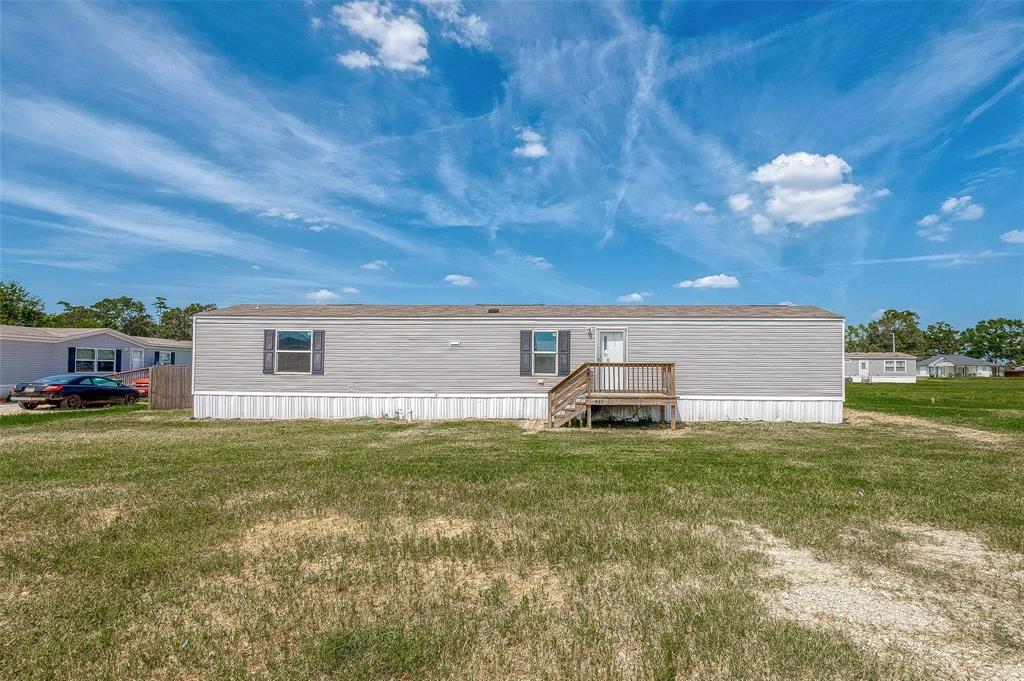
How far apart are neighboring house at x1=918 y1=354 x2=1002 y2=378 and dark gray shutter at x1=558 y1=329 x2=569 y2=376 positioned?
79.0 metres

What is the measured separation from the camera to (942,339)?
8906 centimetres

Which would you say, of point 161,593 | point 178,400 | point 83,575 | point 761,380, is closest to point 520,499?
point 161,593

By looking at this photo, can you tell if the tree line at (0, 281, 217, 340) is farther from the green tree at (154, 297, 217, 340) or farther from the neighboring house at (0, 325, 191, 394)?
the neighboring house at (0, 325, 191, 394)

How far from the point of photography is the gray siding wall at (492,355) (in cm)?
1466

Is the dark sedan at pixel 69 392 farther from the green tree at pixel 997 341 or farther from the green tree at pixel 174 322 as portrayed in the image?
the green tree at pixel 997 341

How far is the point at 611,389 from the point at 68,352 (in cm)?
2494

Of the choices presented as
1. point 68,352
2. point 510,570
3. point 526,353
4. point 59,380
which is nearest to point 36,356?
point 68,352

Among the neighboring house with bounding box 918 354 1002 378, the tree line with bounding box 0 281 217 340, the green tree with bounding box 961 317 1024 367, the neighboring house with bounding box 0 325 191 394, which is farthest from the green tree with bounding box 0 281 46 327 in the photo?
the green tree with bounding box 961 317 1024 367

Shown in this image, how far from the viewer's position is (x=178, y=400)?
18531 millimetres

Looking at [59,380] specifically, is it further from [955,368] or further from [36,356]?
[955,368]

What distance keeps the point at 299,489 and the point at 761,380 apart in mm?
12644

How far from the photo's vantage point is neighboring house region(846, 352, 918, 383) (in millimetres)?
48406

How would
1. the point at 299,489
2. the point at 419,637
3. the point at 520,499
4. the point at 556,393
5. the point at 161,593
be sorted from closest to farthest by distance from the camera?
the point at 419,637 → the point at 161,593 → the point at 520,499 → the point at 299,489 → the point at 556,393

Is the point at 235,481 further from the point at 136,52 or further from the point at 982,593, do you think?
the point at 136,52
